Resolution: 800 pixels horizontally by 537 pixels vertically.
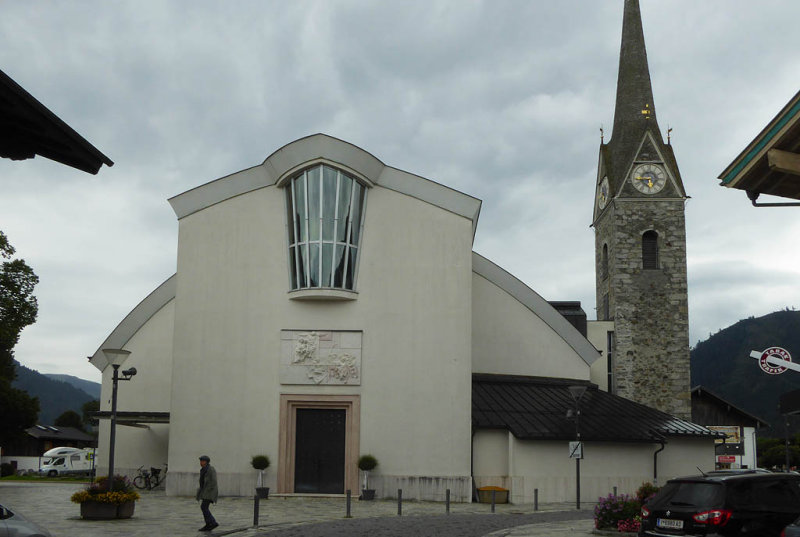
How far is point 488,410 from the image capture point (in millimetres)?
31156

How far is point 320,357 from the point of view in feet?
96.1

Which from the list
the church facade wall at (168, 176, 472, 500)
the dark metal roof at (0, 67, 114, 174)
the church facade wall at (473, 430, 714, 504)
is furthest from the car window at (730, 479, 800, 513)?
the church facade wall at (168, 176, 472, 500)

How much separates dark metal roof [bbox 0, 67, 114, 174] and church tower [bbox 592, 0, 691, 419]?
47.1m

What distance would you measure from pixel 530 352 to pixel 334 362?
36.1 feet

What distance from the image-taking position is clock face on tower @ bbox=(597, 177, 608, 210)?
5731cm

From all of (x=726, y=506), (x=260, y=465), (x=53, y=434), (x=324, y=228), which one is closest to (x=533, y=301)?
(x=324, y=228)

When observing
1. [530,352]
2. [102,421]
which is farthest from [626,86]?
[102,421]

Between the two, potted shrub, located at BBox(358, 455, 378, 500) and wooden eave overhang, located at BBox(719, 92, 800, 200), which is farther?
potted shrub, located at BBox(358, 455, 378, 500)

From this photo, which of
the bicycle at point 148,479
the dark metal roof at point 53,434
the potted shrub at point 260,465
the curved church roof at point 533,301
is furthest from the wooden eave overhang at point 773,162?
the dark metal roof at point 53,434

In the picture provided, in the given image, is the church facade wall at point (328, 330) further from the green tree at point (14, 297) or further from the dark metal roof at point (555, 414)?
the green tree at point (14, 297)

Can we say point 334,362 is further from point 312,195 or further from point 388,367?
point 312,195

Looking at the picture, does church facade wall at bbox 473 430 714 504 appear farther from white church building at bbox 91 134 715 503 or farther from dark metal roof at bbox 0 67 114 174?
dark metal roof at bbox 0 67 114 174

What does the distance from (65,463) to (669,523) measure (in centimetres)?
5638

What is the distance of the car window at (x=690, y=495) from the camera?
13156 millimetres
